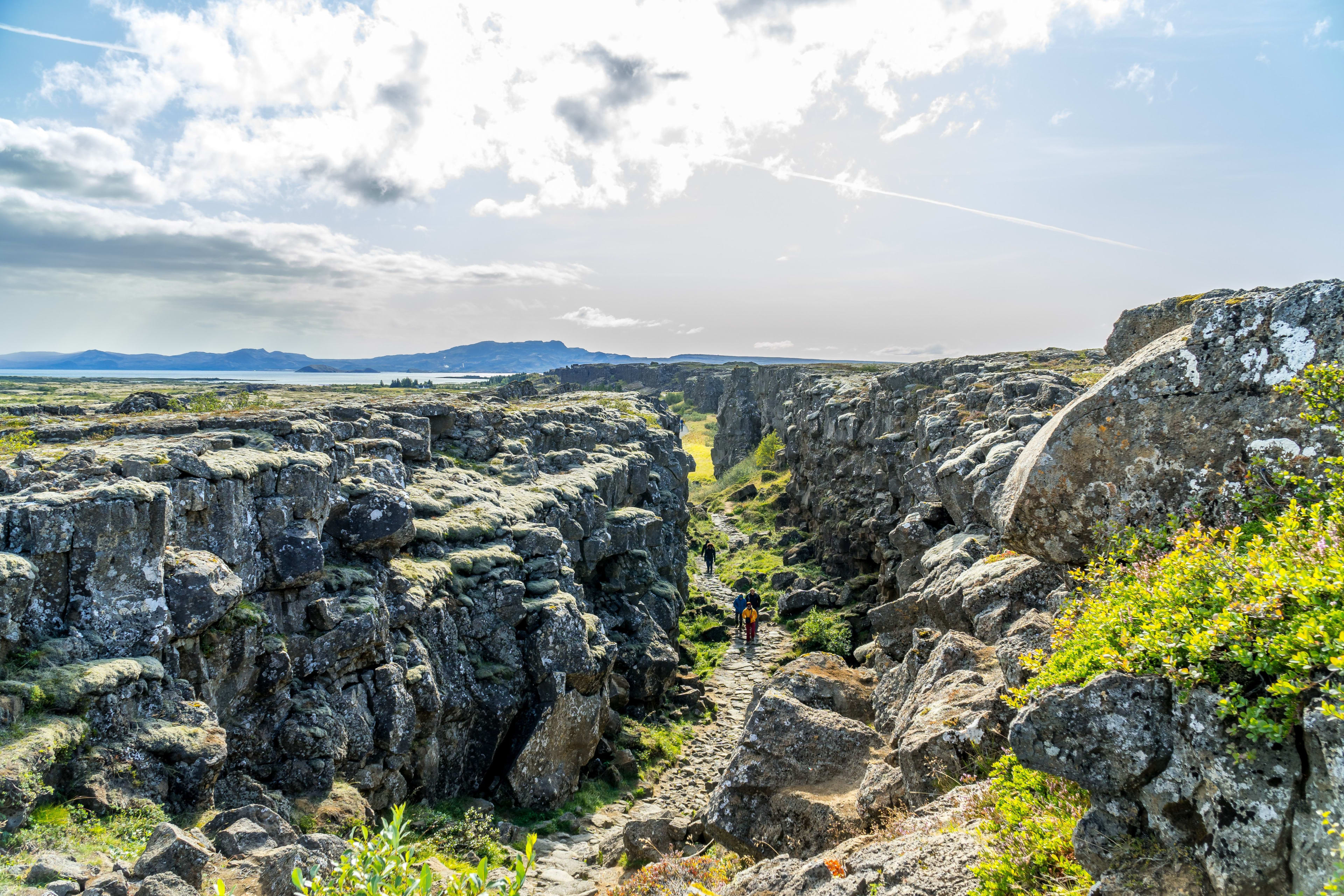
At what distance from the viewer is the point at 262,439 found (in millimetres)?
21797

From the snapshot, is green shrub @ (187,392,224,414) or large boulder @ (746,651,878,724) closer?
large boulder @ (746,651,878,724)

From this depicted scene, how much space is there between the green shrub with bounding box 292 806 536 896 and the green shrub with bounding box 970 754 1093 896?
511 centimetres

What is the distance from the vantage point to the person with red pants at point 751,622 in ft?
126

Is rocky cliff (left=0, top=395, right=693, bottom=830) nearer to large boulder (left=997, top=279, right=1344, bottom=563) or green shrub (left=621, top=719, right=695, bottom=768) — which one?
green shrub (left=621, top=719, right=695, bottom=768)

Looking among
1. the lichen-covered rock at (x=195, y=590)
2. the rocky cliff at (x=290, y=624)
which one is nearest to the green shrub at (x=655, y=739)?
the rocky cliff at (x=290, y=624)

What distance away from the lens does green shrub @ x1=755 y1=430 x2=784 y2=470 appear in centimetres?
9050

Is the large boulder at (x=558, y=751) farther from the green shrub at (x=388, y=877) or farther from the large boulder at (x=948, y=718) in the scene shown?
the green shrub at (x=388, y=877)

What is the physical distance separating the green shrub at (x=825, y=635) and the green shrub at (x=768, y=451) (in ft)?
169

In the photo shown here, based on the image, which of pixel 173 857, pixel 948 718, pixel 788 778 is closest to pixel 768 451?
pixel 788 778

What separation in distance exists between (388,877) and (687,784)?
1985 cm

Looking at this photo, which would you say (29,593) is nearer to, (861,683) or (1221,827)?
(1221,827)

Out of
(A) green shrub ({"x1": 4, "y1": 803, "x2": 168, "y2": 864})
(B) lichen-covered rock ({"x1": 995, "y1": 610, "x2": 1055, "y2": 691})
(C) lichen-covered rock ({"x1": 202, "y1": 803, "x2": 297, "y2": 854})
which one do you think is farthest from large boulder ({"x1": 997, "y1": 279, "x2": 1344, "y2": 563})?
(A) green shrub ({"x1": 4, "y1": 803, "x2": 168, "y2": 864})

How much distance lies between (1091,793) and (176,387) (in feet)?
425

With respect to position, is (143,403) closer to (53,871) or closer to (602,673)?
(602,673)
